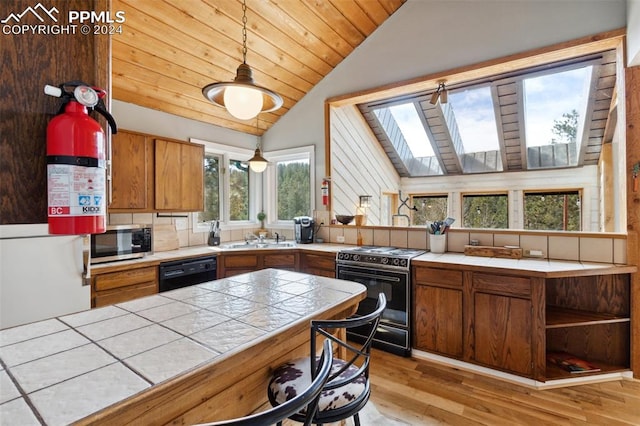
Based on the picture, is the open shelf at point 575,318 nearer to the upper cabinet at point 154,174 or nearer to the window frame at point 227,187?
the upper cabinet at point 154,174

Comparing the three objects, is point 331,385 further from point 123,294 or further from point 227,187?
point 227,187

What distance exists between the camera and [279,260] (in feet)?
11.2

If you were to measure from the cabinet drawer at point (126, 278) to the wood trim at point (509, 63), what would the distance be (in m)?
2.85

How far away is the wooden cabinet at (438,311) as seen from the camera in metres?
2.51

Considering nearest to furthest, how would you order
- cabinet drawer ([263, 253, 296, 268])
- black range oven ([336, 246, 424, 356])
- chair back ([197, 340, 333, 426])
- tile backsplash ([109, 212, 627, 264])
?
chair back ([197, 340, 333, 426]) < tile backsplash ([109, 212, 627, 264]) < black range oven ([336, 246, 424, 356]) < cabinet drawer ([263, 253, 296, 268])

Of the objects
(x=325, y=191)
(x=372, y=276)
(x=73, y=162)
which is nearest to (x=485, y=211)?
(x=325, y=191)

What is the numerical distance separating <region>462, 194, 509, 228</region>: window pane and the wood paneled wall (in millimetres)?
5250

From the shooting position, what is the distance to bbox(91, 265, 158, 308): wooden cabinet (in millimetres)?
2334

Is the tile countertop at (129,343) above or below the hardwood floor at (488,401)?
above

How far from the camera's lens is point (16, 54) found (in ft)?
2.77

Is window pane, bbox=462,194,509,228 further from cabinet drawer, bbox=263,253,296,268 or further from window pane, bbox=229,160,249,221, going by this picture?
window pane, bbox=229,160,249,221

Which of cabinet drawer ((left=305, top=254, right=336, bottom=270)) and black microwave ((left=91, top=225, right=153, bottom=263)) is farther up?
black microwave ((left=91, top=225, right=153, bottom=263))

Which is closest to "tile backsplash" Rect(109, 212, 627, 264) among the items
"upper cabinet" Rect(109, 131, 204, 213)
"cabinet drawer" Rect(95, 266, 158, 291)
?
"upper cabinet" Rect(109, 131, 204, 213)

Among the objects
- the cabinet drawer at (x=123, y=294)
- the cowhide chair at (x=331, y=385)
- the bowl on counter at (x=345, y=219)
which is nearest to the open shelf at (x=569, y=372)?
the cowhide chair at (x=331, y=385)
